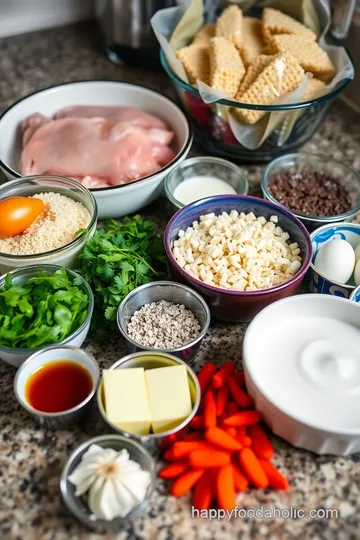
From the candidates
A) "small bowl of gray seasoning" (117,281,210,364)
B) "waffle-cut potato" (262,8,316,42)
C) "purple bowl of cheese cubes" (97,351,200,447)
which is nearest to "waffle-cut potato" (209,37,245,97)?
"waffle-cut potato" (262,8,316,42)

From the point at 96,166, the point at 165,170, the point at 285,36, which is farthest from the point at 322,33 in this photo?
the point at 96,166

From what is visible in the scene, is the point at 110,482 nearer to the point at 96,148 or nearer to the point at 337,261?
the point at 337,261

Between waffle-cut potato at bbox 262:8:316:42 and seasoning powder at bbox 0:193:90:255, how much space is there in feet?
2.30

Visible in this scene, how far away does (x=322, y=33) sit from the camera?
1.60 meters

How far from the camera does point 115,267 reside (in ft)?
3.85

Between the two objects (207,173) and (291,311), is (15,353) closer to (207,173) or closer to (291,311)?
(291,311)

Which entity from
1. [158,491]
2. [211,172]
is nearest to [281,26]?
[211,172]

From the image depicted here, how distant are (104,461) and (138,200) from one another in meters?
0.67

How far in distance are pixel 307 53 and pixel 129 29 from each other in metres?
0.59

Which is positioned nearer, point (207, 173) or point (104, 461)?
point (104, 461)

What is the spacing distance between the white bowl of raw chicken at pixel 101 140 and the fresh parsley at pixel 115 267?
15cm

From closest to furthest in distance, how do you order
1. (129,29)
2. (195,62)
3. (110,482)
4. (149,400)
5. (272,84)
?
(110,482), (149,400), (272,84), (195,62), (129,29)

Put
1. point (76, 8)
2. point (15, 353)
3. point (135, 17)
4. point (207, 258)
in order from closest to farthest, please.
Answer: point (15, 353)
point (207, 258)
point (135, 17)
point (76, 8)

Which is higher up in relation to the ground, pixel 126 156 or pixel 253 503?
pixel 126 156
